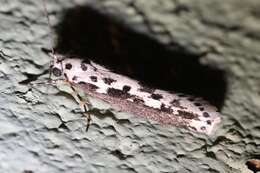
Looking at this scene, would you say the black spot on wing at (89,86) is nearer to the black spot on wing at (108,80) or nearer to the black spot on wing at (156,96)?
the black spot on wing at (108,80)

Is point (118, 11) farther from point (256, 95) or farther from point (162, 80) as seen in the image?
point (256, 95)

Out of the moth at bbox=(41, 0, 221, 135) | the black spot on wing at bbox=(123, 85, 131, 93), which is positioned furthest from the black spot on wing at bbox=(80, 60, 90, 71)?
the black spot on wing at bbox=(123, 85, 131, 93)

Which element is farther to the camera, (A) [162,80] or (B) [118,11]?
(A) [162,80]

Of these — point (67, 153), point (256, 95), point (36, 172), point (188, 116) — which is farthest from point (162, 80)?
point (36, 172)

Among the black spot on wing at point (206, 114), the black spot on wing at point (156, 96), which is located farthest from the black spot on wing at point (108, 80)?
the black spot on wing at point (206, 114)

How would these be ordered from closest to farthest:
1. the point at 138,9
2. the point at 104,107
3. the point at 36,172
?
the point at 138,9 → the point at 104,107 → the point at 36,172

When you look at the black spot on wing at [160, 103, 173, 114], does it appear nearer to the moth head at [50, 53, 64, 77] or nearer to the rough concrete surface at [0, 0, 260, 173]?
the rough concrete surface at [0, 0, 260, 173]
